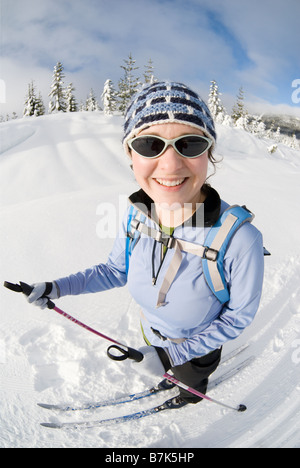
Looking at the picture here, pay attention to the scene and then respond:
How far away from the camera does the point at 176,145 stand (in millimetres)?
1393

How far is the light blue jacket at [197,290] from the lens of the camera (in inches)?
62.2

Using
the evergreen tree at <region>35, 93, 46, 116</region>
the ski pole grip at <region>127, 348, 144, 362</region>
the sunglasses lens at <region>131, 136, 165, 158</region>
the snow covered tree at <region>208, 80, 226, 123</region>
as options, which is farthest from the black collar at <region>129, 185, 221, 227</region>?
the evergreen tree at <region>35, 93, 46, 116</region>

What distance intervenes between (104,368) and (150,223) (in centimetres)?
171

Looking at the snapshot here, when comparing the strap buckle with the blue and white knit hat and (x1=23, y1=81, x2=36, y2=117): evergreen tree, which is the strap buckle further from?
(x1=23, y1=81, x2=36, y2=117): evergreen tree

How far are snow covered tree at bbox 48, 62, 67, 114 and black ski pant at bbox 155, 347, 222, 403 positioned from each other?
4241cm

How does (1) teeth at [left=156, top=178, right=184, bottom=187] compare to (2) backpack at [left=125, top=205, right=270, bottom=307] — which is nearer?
(1) teeth at [left=156, top=178, right=184, bottom=187]

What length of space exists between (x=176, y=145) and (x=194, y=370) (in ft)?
6.08

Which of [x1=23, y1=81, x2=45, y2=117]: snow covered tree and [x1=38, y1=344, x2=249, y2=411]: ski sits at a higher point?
[x1=23, y1=81, x2=45, y2=117]: snow covered tree

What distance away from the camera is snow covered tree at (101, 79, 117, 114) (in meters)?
34.8

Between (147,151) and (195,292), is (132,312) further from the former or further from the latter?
(147,151)

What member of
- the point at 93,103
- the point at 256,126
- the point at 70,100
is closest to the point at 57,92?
the point at 70,100

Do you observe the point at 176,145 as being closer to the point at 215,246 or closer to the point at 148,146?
the point at 148,146

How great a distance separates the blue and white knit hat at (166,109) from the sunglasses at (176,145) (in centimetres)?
8

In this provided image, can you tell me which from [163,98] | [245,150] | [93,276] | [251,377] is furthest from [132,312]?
[245,150]
